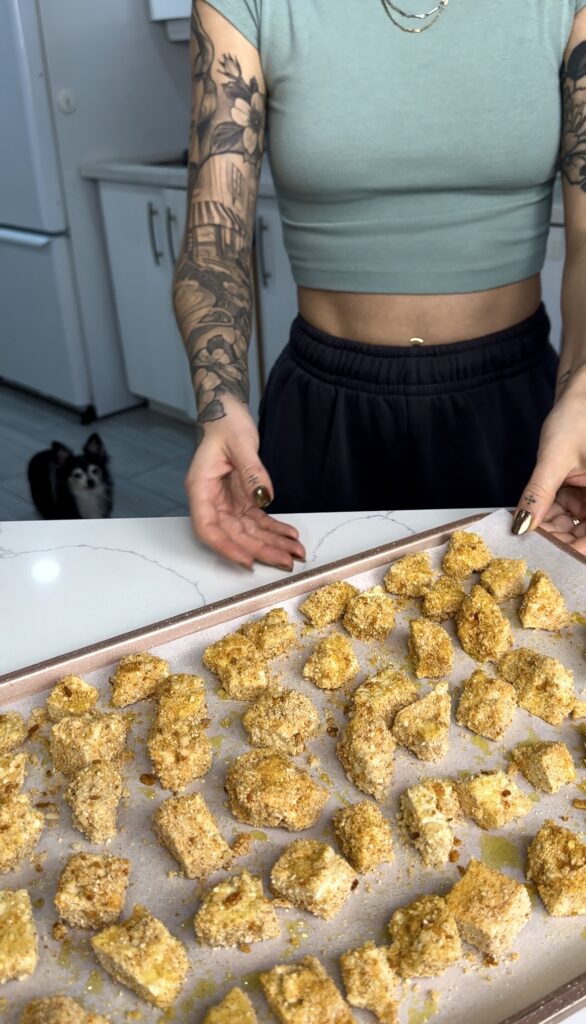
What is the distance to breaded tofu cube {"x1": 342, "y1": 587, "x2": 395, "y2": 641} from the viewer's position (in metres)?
0.97

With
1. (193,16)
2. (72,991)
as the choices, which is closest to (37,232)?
(193,16)

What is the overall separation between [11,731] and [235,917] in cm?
30

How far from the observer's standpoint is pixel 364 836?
0.74 meters

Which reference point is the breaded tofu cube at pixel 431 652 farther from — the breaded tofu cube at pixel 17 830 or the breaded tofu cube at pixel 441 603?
the breaded tofu cube at pixel 17 830

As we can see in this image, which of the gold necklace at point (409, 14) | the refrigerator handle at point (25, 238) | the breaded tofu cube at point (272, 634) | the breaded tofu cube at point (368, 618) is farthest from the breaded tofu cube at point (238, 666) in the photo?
the refrigerator handle at point (25, 238)

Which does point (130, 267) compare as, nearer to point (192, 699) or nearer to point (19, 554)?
point (19, 554)

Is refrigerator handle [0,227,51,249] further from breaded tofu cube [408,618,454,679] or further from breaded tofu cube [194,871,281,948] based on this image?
breaded tofu cube [194,871,281,948]

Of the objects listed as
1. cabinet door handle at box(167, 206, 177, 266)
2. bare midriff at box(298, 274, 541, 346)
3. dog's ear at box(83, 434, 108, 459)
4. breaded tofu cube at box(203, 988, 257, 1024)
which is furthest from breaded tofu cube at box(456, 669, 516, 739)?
cabinet door handle at box(167, 206, 177, 266)

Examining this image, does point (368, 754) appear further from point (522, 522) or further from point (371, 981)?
point (522, 522)

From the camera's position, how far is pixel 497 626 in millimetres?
950

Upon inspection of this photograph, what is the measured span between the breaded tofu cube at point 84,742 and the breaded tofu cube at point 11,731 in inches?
1.2

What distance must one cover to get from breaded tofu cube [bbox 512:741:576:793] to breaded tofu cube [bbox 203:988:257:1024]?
0.32 metres

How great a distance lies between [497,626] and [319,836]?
12.0 inches

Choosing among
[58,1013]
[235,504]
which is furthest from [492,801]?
[235,504]
